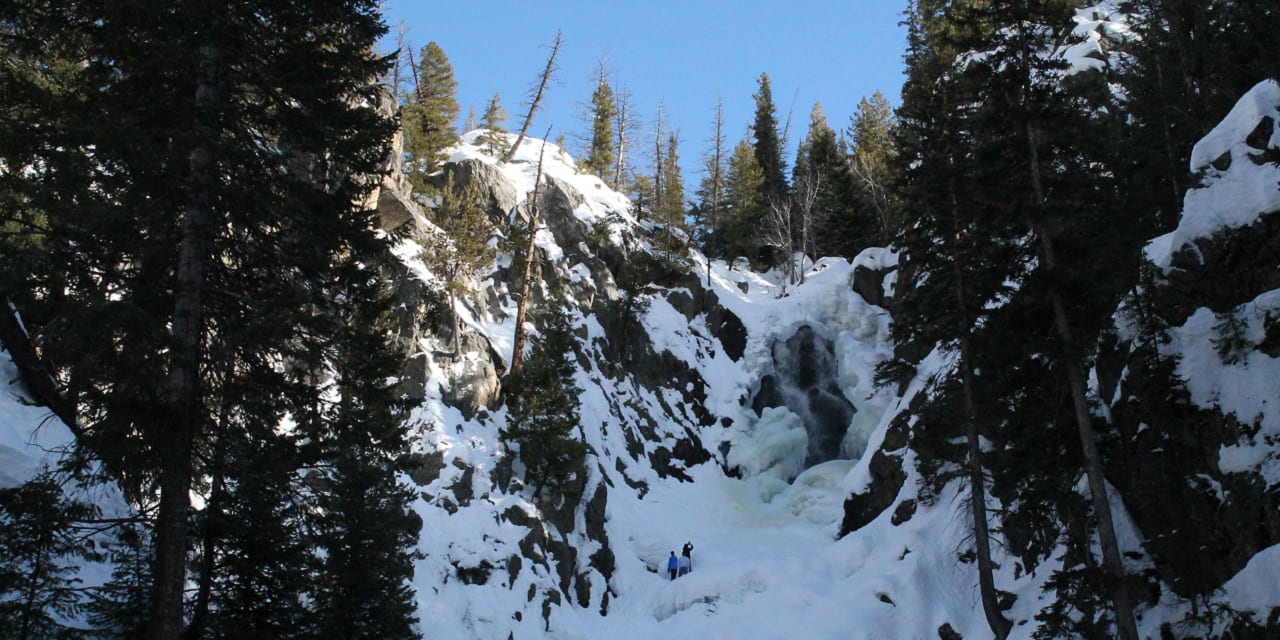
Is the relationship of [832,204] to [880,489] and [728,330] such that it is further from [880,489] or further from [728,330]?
[880,489]

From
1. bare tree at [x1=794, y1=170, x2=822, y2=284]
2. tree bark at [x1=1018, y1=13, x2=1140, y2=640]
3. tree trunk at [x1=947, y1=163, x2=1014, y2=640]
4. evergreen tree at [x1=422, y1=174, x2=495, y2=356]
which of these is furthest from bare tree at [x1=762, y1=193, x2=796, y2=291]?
tree bark at [x1=1018, y1=13, x2=1140, y2=640]

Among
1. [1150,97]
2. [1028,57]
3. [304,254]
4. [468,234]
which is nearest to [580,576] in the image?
[468,234]

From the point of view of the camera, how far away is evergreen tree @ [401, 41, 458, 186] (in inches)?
1425

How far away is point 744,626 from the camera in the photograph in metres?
21.8

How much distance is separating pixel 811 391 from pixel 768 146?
29905 millimetres

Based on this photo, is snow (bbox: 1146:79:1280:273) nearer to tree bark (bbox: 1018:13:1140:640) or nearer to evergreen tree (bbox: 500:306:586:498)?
tree bark (bbox: 1018:13:1140:640)

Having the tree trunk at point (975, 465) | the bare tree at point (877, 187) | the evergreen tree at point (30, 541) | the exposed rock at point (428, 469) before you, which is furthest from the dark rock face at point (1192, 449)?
the bare tree at point (877, 187)

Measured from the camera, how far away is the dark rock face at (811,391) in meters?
36.9

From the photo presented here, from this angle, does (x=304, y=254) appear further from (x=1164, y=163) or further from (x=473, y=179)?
(x=473, y=179)

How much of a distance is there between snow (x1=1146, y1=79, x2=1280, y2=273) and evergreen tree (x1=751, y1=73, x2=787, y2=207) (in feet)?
147

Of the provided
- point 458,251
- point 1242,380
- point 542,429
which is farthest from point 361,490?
point 1242,380

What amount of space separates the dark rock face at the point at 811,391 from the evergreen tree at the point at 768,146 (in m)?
21.4

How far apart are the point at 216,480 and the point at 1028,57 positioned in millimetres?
16120

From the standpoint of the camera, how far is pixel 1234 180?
14.4 meters
